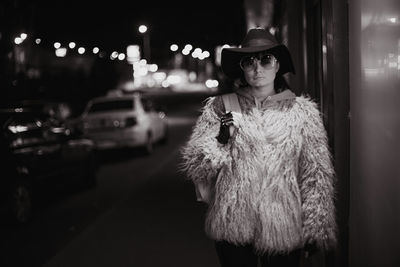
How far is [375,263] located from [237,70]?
53.5 inches

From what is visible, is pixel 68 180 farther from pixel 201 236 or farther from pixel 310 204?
pixel 310 204

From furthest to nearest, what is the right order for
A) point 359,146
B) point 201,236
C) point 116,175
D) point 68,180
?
point 116,175, point 68,180, point 201,236, point 359,146

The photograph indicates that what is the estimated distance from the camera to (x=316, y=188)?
3.07 meters

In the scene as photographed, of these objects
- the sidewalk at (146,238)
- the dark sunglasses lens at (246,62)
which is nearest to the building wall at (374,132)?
the dark sunglasses lens at (246,62)

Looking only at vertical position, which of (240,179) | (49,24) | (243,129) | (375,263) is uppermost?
(49,24)

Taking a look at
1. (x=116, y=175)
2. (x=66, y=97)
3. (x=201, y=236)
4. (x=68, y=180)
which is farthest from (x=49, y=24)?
(x=66, y=97)

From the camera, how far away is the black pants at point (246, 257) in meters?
3.18

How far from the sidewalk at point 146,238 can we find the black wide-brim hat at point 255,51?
276 cm

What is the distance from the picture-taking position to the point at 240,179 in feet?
10.2

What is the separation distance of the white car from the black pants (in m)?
12.6

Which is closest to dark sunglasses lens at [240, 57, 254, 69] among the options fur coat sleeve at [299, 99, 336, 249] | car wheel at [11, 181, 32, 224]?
fur coat sleeve at [299, 99, 336, 249]

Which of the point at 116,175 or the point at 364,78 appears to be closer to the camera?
the point at 364,78

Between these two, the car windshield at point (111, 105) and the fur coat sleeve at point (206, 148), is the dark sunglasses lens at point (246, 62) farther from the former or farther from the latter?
the car windshield at point (111, 105)

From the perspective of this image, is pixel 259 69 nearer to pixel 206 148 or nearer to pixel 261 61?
pixel 261 61
